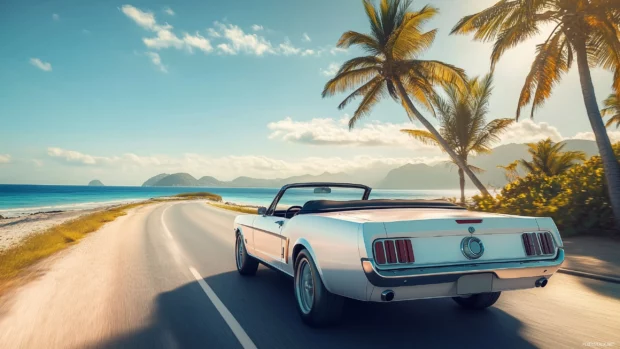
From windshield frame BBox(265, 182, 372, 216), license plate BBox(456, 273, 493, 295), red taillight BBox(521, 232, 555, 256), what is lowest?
license plate BBox(456, 273, 493, 295)

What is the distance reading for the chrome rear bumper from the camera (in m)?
3.41

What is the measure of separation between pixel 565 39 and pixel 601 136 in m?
4.07

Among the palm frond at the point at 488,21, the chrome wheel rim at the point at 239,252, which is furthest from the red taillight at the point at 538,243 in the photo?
the palm frond at the point at 488,21

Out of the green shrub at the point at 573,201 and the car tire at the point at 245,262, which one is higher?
the green shrub at the point at 573,201

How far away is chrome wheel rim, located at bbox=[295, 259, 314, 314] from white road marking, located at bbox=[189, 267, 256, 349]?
0.69 metres

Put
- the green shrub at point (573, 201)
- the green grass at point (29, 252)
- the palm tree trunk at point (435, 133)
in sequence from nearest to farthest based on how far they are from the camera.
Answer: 1. the green grass at point (29, 252)
2. the green shrub at point (573, 201)
3. the palm tree trunk at point (435, 133)

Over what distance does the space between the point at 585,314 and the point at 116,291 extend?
5.97 m

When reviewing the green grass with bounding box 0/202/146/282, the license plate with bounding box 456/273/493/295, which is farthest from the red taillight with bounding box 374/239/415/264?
the green grass with bounding box 0/202/146/282

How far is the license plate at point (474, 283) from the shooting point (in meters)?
3.58

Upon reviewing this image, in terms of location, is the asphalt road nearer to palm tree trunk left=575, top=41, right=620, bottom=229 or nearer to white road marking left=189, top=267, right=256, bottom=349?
white road marking left=189, top=267, right=256, bottom=349

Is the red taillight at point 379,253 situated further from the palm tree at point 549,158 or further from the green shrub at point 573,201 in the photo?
the palm tree at point 549,158

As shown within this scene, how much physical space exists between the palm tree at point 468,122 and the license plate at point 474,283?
19.4m

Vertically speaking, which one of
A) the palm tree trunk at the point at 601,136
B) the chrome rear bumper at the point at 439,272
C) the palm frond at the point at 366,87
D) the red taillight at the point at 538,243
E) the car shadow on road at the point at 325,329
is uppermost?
the palm frond at the point at 366,87

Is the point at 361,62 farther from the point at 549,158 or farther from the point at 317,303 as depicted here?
the point at 317,303
